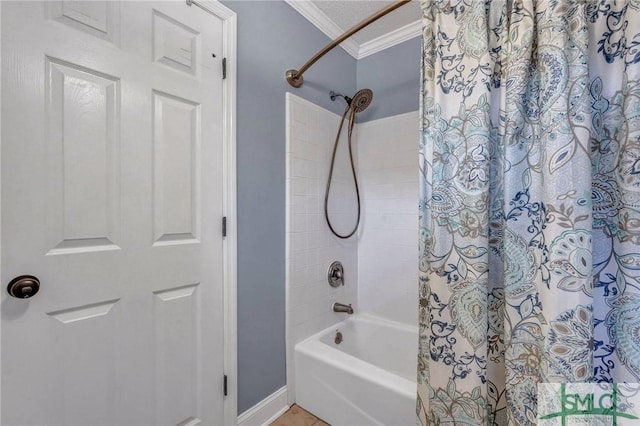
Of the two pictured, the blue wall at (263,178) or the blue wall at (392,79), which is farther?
the blue wall at (392,79)

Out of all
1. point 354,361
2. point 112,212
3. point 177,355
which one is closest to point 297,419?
point 354,361

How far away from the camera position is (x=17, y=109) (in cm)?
76

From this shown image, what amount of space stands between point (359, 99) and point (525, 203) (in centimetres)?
134

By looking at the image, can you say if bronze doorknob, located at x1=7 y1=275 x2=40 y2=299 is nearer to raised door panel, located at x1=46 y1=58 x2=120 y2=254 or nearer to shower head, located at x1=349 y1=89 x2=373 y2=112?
raised door panel, located at x1=46 y1=58 x2=120 y2=254

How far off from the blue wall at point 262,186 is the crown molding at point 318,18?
37mm

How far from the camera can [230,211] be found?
125 cm

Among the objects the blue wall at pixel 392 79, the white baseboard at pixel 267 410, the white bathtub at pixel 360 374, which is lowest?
the white baseboard at pixel 267 410

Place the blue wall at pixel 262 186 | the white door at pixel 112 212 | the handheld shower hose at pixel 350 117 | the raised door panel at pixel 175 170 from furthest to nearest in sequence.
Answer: the handheld shower hose at pixel 350 117
the blue wall at pixel 262 186
the raised door panel at pixel 175 170
the white door at pixel 112 212

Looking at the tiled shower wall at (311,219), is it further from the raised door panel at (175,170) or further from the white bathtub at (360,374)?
the raised door panel at (175,170)

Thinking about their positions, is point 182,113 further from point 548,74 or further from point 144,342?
point 548,74

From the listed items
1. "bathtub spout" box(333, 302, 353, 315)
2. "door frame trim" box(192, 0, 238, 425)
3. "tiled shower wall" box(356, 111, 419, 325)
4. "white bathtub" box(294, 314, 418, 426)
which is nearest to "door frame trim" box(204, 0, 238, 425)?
"door frame trim" box(192, 0, 238, 425)

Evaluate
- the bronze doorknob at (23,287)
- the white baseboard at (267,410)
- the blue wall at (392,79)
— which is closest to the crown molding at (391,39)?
the blue wall at (392,79)

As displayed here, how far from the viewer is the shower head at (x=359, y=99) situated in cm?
180

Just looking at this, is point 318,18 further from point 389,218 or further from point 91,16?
point 389,218
